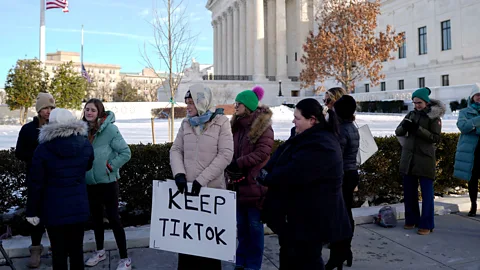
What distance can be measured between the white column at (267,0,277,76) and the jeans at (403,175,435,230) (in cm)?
5475

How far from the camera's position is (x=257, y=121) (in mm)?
4430

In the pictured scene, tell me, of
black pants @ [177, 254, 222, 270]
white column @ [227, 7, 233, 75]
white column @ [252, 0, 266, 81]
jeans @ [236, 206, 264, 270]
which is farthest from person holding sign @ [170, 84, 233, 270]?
white column @ [227, 7, 233, 75]

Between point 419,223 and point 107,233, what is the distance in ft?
15.4

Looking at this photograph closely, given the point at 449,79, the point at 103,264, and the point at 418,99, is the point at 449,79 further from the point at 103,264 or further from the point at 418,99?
the point at 103,264

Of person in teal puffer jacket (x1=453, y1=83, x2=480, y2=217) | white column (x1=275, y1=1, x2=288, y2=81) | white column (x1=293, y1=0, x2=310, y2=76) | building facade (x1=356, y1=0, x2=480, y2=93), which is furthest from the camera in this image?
white column (x1=293, y1=0, x2=310, y2=76)

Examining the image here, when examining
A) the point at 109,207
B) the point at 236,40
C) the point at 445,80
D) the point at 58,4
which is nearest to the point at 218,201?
the point at 109,207

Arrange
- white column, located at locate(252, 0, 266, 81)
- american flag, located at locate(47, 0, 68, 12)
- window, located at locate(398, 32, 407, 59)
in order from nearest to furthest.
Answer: american flag, located at locate(47, 0, 68, 12), window, located at locate(398, 32, 407, 59), white column, located at locate(252, 0, 266, 81)

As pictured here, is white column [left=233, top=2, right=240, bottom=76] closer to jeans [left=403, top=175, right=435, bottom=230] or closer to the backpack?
the backpack

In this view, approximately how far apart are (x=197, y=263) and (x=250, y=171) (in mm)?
1136

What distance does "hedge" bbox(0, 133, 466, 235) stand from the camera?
19.2 feet

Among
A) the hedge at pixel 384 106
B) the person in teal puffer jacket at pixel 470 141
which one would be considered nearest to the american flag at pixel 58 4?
the hedge at pixel 384 106

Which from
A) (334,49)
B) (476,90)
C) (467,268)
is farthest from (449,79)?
(467,268)

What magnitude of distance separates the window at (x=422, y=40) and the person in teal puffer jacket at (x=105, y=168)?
40.8 m

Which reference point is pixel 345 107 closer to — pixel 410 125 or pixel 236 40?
pixel 410 125
